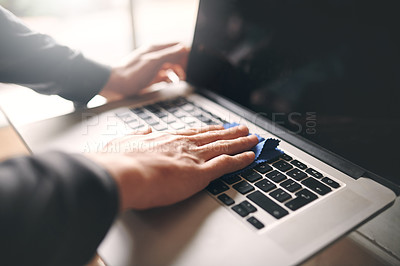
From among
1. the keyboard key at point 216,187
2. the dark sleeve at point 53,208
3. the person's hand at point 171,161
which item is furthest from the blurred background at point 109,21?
the dark sleeve at point 53,208

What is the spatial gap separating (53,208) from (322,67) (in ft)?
1.58

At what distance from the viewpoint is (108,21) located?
152cm

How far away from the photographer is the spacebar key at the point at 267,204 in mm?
421

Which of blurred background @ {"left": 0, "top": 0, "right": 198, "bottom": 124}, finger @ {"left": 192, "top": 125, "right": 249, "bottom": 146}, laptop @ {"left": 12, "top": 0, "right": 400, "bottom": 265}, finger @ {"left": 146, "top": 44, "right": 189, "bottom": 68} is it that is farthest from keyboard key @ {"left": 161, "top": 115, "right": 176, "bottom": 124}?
blurred background @ {"left": 0, "top": 0, "right": 198, "bottom": 124}

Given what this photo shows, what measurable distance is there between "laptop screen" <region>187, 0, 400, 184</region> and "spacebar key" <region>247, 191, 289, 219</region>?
7.5 inches

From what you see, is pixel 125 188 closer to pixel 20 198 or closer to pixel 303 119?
pixel 20 198

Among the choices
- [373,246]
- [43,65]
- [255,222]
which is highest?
[43,65]

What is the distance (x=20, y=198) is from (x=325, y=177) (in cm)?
45

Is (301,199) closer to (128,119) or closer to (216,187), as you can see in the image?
(216,187)

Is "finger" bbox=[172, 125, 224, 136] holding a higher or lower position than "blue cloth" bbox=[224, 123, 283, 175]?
higher

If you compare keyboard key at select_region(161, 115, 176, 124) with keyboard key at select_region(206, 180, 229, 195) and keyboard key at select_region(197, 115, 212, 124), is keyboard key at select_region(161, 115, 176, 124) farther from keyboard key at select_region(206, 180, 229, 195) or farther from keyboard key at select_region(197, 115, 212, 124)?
keyboard key at select_region(206, 180, 229, 195)

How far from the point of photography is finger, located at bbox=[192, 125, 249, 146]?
1.85 ft

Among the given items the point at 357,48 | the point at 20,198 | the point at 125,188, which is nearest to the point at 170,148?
the point at 125,188

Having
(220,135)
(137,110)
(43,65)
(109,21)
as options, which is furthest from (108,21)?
(220,135)
